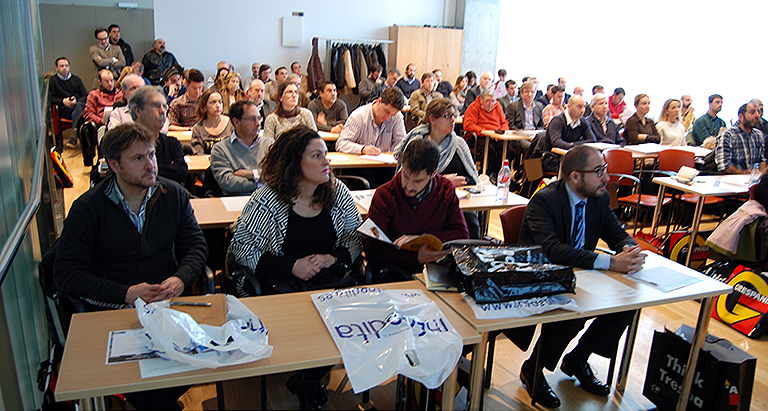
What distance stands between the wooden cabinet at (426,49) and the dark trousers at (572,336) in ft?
32.9

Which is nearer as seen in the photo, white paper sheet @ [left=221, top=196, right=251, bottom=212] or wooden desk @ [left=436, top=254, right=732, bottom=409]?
wooden desk @ [left=436, top=254, right=732, bottom=409]

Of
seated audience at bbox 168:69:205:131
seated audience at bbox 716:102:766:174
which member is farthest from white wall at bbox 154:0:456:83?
seated audience at bbox 716:102:766:174

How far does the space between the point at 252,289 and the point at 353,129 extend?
2.81 meters

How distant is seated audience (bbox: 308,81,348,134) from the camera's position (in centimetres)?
672

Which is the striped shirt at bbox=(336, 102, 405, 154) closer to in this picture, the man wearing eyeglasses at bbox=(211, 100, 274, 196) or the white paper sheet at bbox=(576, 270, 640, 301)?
the man wearing eyeglasses at bbox=(211, 100, 274, 196)

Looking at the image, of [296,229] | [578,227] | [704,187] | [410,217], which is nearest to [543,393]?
[578,227]

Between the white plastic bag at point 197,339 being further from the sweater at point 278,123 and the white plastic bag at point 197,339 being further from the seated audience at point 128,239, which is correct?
the sweater at point 278,123

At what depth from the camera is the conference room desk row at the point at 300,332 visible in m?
1.41

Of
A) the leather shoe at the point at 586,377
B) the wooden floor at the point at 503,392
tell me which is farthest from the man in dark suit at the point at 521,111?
the leather shoe at the point at 586,377

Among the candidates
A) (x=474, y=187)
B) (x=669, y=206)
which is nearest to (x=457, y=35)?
(x=669, y=206)

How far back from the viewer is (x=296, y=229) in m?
2.42

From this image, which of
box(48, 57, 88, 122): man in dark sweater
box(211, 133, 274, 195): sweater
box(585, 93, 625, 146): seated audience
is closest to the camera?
box(211, 133, 274, 195): sweater

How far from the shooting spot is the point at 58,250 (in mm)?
1994

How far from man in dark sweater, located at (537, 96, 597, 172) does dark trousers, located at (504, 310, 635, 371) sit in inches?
145
